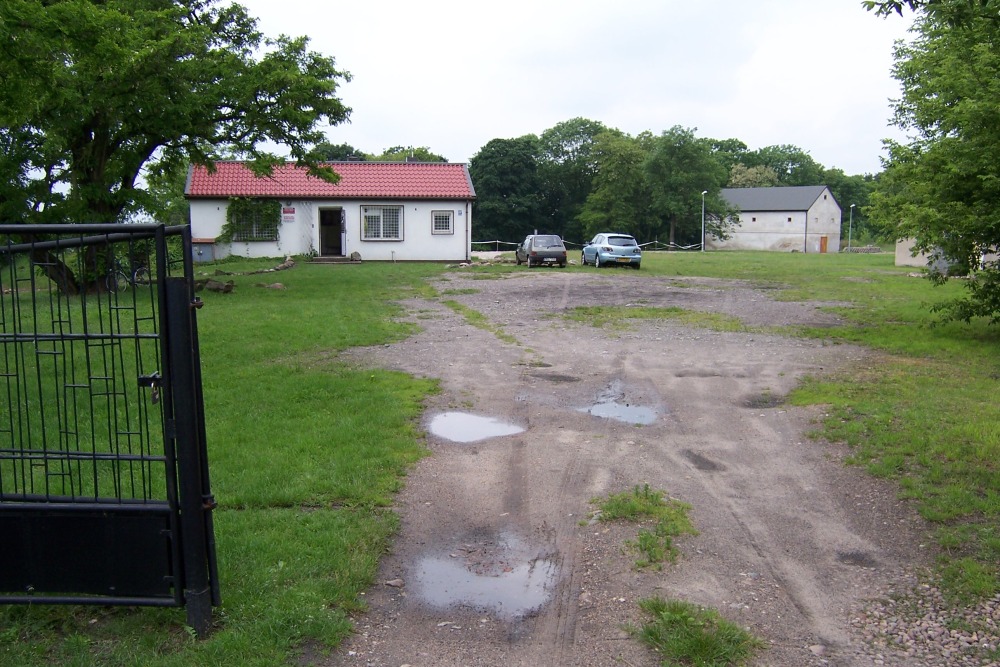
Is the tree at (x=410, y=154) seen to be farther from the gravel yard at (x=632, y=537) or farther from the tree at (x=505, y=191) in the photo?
the gravel yard at (x=632, y=537)

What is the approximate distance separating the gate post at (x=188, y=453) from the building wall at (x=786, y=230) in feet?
269

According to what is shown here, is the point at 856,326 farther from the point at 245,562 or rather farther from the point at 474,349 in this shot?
the point at 245,562

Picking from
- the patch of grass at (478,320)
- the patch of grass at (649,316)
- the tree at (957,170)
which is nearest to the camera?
the tree at (957,170)

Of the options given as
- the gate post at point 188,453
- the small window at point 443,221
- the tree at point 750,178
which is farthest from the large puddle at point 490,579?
the tree at point 750,178

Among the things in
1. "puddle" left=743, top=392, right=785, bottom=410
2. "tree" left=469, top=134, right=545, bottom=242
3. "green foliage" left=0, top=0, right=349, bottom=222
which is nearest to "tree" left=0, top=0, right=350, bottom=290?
"green foliage" left=0, top=0, right=349, bottom=222

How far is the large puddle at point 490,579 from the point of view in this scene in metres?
4.64

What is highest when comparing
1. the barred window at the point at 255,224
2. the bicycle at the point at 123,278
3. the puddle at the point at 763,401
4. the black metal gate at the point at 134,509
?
the barred window at the point at 255,224

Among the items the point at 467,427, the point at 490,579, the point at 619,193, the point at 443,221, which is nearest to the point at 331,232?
the point at 443,221

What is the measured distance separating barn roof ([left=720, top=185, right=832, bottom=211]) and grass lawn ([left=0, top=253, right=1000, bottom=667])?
72.4 meters

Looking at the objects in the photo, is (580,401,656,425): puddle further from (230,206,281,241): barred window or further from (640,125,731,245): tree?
(640,125,731,245): tree

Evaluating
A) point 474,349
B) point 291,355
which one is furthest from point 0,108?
point 474,349

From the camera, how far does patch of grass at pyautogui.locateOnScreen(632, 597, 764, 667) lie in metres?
3.97

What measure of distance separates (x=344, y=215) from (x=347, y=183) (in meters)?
1.80

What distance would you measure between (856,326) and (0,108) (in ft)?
46.6
